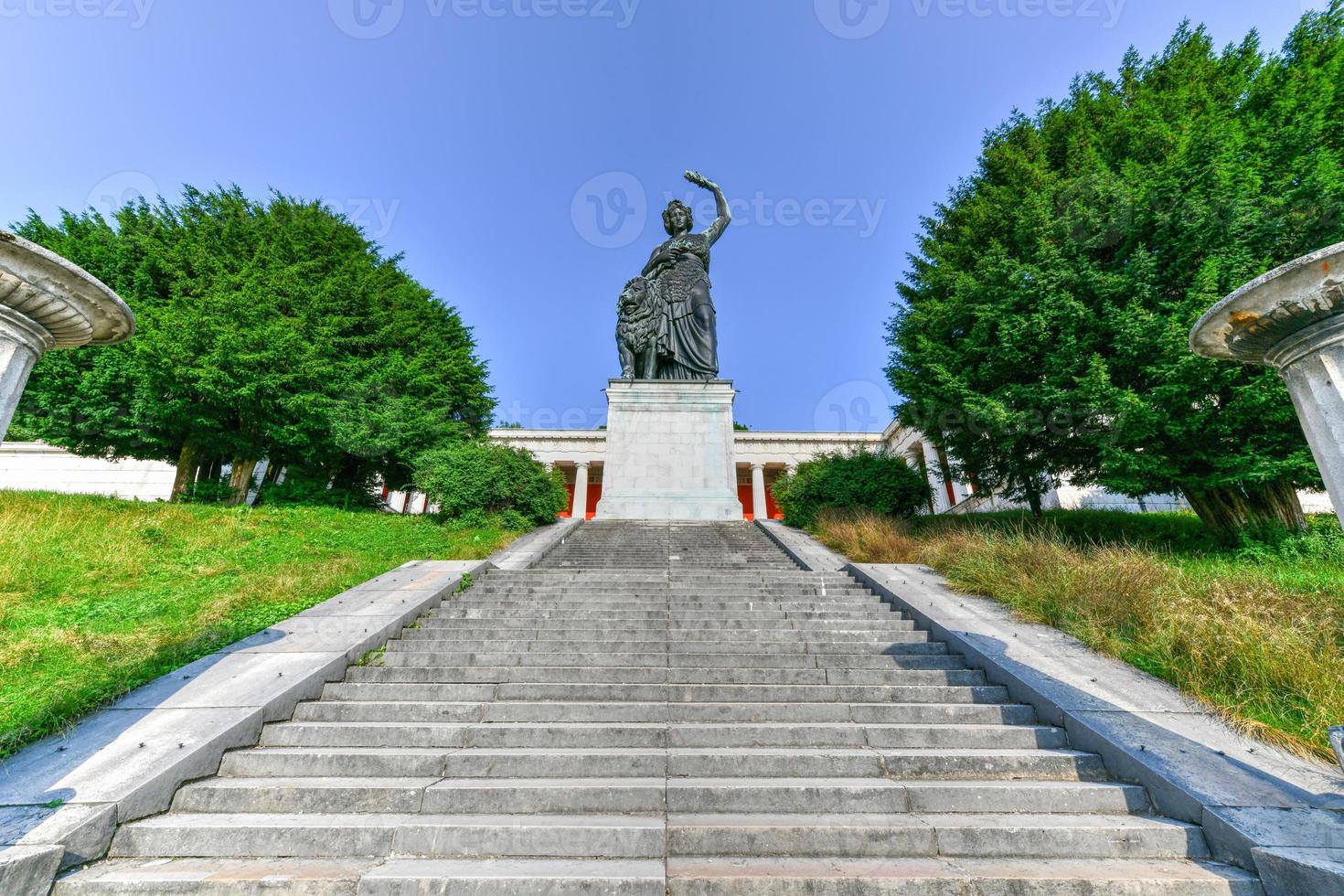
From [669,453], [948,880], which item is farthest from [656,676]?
[669,453]

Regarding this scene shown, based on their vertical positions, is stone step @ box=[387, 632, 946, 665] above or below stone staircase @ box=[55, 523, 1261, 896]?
above

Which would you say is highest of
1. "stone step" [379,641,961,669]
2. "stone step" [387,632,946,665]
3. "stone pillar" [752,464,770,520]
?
"stone pillar" [752,464,770,520]

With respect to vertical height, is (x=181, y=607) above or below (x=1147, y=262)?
below

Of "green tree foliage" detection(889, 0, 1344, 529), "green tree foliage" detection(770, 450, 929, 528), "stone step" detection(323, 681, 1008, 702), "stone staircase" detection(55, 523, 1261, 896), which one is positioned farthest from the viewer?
"green tree foliage" detection(770, 450, 929, 528)

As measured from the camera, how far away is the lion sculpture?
60.5ft

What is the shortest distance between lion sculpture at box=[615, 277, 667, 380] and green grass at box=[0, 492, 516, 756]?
25.4ft

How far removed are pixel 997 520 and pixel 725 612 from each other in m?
10.4

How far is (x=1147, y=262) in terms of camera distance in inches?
350

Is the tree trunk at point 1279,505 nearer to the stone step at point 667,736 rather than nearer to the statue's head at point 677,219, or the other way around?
the stone step at point 667,736

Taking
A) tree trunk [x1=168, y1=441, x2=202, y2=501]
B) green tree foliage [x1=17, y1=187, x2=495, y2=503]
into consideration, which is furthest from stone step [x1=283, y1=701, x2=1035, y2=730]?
tree trunk [x1=168, y1=441, x2=202, y2=501]

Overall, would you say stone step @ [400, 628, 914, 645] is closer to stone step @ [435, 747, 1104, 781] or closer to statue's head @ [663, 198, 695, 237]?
stone step @ [435, 747, 1104, 781]

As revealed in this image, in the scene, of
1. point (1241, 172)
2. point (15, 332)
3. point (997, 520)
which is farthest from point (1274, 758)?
point (997, 520)

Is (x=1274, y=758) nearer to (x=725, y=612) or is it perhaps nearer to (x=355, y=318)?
(x=725, y=612)

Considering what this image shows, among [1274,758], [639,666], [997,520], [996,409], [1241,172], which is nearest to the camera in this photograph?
[1274,758]
